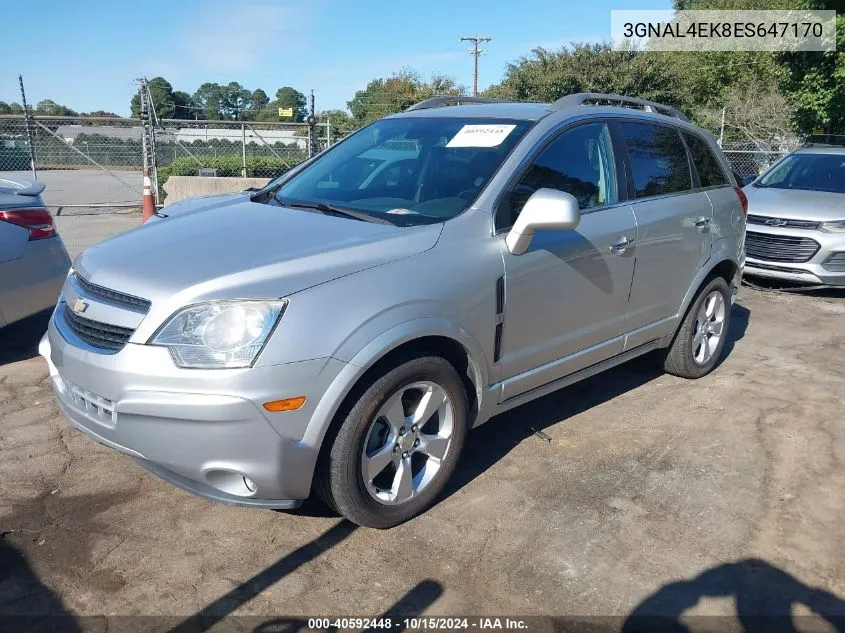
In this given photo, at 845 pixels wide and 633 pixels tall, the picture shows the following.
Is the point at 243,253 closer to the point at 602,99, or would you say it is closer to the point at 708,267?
the point at 602,99

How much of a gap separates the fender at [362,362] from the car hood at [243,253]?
295mm

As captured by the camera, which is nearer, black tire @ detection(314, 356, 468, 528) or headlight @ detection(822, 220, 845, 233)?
black tire @ detection(314, 356, 468, 528)

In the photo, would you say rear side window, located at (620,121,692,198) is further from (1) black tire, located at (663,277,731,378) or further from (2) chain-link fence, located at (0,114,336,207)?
(2) chain-link fence, located at (0,114,336,207)

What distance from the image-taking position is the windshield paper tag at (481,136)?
3686 mm

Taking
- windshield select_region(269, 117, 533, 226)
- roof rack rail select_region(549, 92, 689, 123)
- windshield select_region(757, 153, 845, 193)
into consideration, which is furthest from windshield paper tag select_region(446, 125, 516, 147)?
windshield select_region(757, 153, 845, 193)

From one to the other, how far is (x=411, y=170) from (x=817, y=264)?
19.0 feet

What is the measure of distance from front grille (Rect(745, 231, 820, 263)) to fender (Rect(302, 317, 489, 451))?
585 centimetres

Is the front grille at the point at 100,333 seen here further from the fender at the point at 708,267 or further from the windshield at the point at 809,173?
the windshield at the point at 809,173

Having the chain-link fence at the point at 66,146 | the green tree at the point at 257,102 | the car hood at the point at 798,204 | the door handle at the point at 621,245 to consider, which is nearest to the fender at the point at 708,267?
the door handle at the point at 621,245

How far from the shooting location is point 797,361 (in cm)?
562

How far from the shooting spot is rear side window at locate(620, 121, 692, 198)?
4.27 m

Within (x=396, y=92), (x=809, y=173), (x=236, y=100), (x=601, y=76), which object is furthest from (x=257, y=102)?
(x=809, y=173)

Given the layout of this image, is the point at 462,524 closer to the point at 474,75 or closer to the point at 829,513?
the point at 829,513

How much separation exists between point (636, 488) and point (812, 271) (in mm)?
5355
